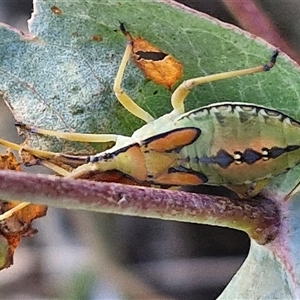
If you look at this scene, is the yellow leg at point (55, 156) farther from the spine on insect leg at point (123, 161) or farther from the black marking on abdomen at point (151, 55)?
the black marking on abdomen at point (151, 55)

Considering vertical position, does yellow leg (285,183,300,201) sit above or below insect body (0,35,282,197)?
below

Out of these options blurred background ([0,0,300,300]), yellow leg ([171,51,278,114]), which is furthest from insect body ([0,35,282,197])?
blurred background ([0,0,300,300])

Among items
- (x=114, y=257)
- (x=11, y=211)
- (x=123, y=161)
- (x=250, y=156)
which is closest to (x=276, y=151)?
(x=250, y=156)

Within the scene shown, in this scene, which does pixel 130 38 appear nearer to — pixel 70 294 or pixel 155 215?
pixel 155 215

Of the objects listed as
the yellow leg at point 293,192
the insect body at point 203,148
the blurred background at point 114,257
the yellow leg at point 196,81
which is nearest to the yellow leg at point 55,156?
the insect body at point 203,148

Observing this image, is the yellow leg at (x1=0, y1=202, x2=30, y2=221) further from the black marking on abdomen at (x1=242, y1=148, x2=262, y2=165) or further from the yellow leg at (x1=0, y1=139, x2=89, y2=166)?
the black marking on abdomen at (x1=242, y1=148, x2=262, y2=165)

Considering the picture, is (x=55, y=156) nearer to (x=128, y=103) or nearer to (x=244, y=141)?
(x=128, y=103)
